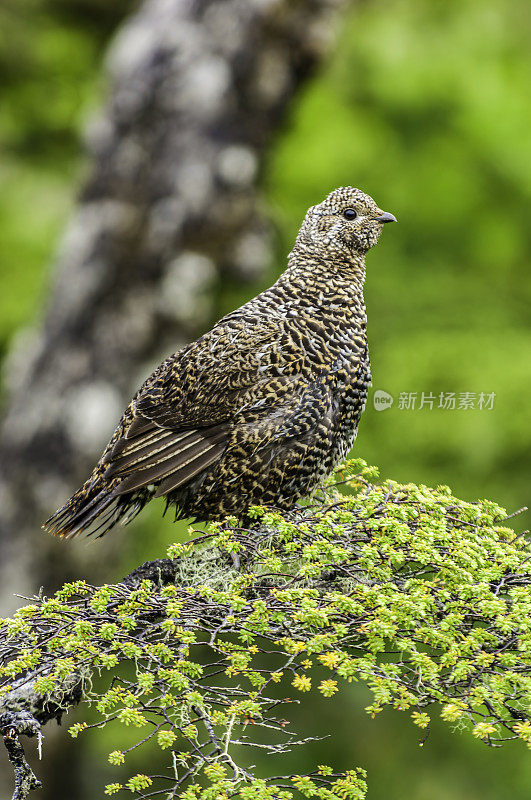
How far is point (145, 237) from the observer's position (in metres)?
4.91

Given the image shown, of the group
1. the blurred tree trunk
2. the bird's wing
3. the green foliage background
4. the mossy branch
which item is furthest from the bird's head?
the blurred tree trunk

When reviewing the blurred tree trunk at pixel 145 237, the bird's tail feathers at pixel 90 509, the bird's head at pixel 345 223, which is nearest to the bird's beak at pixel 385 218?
the bird's head at pixel 345 223

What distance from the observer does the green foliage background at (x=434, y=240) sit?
159 inches

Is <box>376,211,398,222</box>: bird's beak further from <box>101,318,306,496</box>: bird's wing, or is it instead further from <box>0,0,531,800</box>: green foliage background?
<box>0,0,531,800</box>: green foliage background

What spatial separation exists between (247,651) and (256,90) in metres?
3.56

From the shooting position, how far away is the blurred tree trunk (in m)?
4.68

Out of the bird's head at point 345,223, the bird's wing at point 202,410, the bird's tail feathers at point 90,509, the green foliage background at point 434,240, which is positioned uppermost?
the green foliage background at point 434,240

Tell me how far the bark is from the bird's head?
1.70m

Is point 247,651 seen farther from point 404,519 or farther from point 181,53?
point 181,53

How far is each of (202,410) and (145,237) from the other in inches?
96.8

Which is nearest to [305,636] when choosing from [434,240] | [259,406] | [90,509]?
[259,406]

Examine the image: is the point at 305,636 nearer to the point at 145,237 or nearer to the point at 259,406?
the point at 259,406

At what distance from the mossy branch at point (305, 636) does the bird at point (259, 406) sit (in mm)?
240

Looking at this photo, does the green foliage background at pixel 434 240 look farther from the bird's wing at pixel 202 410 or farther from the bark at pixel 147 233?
the bird's wing at pixel 202 410
